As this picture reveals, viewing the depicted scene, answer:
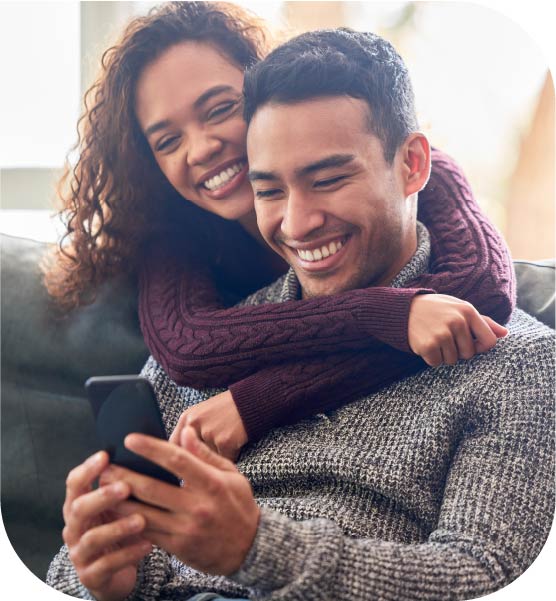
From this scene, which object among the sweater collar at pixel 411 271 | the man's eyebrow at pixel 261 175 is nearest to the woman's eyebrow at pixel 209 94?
the man's eyebrow at pixel 261 175

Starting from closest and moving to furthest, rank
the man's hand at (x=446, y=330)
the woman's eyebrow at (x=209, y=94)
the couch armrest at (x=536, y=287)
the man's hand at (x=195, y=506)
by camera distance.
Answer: the man's hand at (x=195, y=506)
the man's hand at (x=446, y=330)
the woman's eyebrow at (x=209, y=94)
the couch armrest at (x=536, y=287)

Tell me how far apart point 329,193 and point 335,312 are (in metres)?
0.12

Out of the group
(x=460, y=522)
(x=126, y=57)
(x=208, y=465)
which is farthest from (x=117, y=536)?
(x=126, y=57)

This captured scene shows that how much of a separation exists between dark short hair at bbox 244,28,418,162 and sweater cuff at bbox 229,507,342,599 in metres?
0.39

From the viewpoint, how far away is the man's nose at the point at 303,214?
0.82m

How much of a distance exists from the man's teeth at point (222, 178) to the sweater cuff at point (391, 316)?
225mm

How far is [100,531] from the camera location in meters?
0.69

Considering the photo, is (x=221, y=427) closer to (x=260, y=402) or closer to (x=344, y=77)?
(x=260, y=402)

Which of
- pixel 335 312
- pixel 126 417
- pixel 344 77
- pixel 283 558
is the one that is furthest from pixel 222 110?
pixel 283 558

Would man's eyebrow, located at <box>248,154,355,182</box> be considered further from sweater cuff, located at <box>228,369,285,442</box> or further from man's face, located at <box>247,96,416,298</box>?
sweater cuff, located at <box>228,369,285,442</box>

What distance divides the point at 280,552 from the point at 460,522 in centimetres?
18

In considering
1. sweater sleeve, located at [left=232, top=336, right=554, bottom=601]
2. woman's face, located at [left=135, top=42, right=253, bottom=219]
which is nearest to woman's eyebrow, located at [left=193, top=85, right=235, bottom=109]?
woman's face, located at [left=135, top=42, right=253, bottom=219]

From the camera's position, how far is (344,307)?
83 centimetres

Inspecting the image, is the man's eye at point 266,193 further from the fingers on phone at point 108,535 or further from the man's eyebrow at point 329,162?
the fingers on phone at point 108,535
